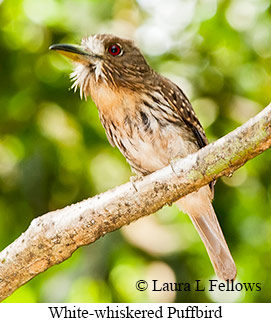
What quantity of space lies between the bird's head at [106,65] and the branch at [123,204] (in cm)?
80

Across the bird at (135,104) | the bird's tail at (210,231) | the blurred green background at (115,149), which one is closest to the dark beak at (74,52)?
the bird at (135,104)

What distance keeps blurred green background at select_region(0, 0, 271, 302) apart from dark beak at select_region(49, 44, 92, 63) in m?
0.79

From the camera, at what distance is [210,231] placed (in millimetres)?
3586

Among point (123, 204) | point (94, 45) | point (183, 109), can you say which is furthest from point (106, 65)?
point (123, 204)

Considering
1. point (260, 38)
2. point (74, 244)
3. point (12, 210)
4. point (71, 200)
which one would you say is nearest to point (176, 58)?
point (260, 38)

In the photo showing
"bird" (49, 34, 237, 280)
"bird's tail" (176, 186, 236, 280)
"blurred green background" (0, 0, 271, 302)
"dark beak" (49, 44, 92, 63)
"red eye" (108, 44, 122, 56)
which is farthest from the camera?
"blurred green background" (0, 0, 271, 302)

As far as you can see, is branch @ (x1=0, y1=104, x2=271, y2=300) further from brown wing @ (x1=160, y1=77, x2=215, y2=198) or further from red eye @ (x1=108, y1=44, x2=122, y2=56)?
red eye @ (x1=108, y1=44, x2=122, y2=56)

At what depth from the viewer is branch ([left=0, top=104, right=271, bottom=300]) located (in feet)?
7.89

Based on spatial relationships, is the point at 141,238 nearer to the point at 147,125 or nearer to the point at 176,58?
the point at 147,125

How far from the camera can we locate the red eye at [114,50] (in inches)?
133

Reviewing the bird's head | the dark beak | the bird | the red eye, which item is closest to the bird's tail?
the bird

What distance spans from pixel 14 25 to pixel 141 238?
1631mm

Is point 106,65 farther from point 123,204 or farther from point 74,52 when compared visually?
point 123,204

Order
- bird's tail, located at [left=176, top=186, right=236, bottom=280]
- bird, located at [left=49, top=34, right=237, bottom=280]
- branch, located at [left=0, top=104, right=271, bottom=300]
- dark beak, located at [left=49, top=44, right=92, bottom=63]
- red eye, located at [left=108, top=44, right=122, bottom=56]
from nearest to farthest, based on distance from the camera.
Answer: branch, located at [left=0, top=104, right=271, bottom=300] → dark beak, located at [left=49, top=44, right=92, bottom=63] → bird, located at [left=49, top=34, right=237, bottom=280] → red eye, located at [left=108, top=44, right=122, bottom=56] → bird's tail, located at [left=176, top=186, right=236, bottom=280]
